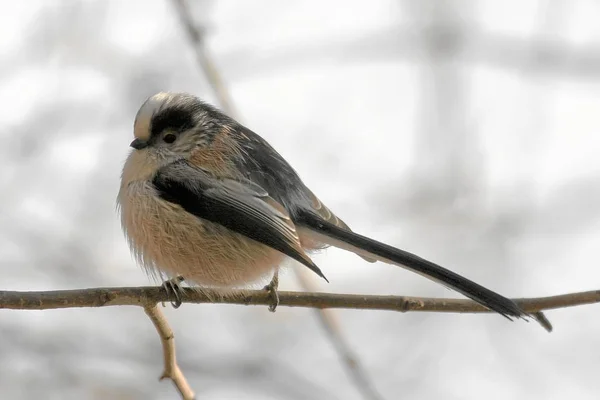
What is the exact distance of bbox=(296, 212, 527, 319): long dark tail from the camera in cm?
281

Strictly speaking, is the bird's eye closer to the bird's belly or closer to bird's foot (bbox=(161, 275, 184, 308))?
the bird's belly

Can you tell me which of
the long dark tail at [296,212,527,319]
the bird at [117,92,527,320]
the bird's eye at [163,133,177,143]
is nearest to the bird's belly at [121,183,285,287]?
the bird at [117,92,527,320]

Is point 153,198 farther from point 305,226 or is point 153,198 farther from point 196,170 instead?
point 305,226

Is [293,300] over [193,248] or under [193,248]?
under

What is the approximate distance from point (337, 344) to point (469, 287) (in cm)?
54

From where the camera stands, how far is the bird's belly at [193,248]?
3273 mm

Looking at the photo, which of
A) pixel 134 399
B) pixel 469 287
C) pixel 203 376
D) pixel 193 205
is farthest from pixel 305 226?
pixel 134 399

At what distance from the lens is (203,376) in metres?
4.95

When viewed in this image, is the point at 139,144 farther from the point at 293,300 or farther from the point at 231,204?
the point at 293,300

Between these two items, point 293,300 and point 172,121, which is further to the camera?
point 172,121

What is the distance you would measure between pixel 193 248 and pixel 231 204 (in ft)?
0.77

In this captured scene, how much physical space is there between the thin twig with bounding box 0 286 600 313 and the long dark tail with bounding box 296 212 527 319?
2.2 inches

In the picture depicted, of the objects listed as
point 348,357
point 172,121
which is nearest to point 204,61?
point 172,121

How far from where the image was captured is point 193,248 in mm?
3270
